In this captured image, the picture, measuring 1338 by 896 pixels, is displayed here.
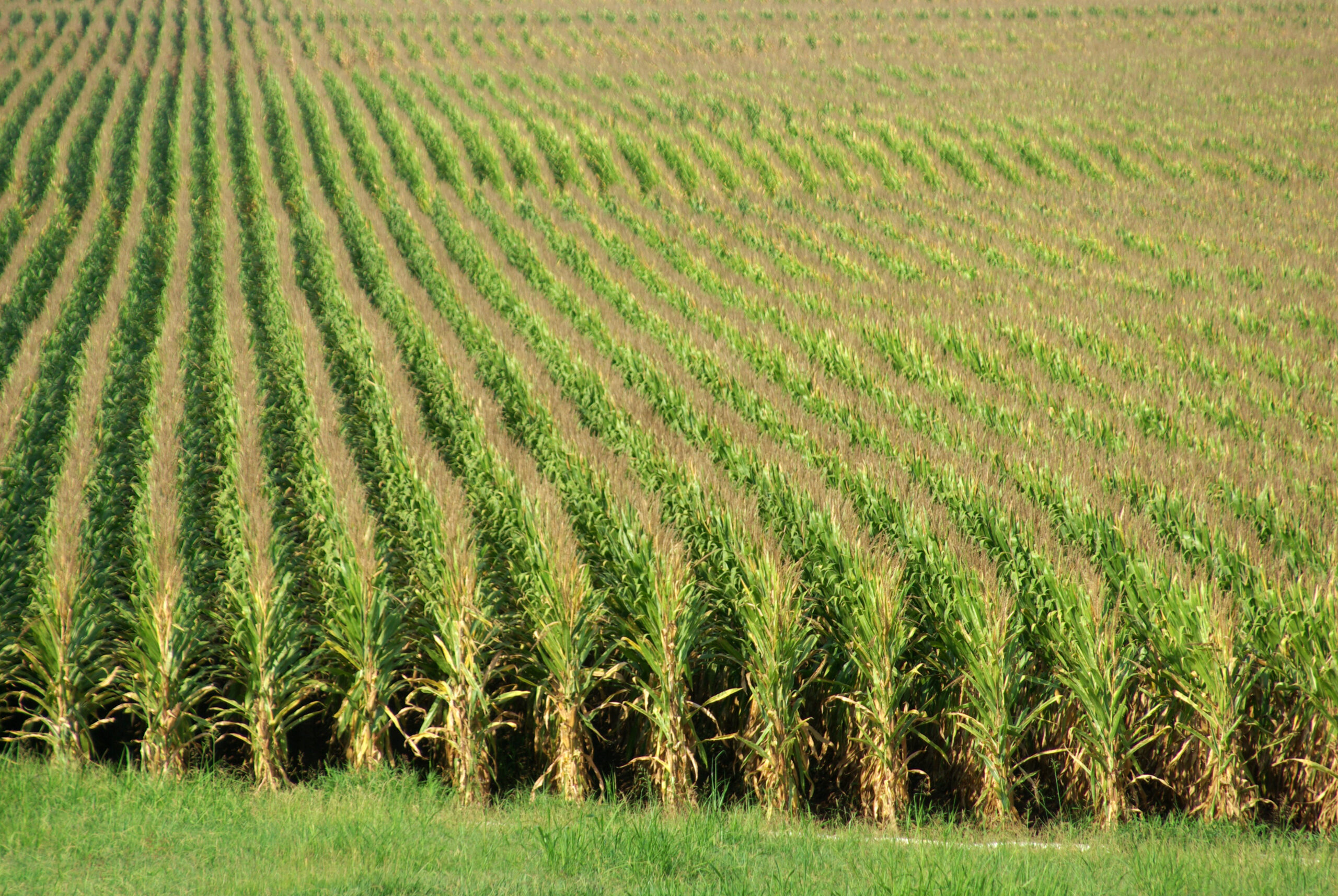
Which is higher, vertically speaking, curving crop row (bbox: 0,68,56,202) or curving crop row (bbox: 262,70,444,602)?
curving crop row (bbox: 0,68,56,202)

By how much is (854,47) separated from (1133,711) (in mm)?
36244

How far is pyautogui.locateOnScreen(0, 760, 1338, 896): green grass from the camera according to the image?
4.05 m

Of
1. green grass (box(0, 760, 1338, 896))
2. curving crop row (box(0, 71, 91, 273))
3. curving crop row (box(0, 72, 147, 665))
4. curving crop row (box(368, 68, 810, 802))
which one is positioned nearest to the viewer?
green grass (box(0, 760, 1338, 896))

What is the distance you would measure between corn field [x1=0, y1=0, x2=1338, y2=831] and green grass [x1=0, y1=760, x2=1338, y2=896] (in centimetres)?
38

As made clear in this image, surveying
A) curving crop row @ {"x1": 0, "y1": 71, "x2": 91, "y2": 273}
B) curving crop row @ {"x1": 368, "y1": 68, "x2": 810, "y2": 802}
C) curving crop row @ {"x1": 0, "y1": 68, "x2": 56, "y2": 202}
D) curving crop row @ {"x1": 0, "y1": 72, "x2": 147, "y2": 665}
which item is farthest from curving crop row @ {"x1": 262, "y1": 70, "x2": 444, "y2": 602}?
curving crop row @ {"x1": 0, "y1": 68, "x2": 56, "y2": 202}

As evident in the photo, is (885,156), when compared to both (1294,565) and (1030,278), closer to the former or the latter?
(1030,278)

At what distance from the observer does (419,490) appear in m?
8.69

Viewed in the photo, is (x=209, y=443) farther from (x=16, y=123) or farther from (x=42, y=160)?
(x=16, y=123)

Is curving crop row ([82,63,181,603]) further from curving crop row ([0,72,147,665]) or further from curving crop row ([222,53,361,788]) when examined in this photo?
curving crop row ([222,53,361,788])

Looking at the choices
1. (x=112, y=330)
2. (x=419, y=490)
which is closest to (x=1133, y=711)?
(x=419, y=490)

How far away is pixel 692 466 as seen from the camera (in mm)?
8422

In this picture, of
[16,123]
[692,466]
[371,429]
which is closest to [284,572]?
[692,466]

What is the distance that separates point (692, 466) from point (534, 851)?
4.32m

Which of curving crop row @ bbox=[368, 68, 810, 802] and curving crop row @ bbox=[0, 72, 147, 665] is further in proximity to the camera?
curving crop row @ bbox=[0, 72, 147, 665]
